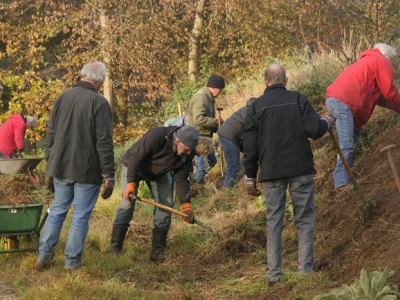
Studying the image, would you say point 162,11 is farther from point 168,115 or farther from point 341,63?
point 341,63

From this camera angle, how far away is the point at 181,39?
24.7 m

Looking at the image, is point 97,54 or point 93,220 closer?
point 93,220

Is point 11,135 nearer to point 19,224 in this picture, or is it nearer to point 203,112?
point 203,112

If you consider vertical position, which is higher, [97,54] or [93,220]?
[97,54]

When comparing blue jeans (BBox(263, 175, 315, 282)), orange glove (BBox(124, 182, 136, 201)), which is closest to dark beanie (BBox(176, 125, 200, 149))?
orange glove (BBox(124, 182, 136, 201))

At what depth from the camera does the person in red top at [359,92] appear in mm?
9773

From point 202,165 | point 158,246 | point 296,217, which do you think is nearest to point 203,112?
point 202,165

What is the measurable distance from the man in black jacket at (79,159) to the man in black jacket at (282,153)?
5.23ft

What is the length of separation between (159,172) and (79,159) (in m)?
1.29

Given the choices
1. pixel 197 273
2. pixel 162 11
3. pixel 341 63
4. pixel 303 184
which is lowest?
pixel 197 273

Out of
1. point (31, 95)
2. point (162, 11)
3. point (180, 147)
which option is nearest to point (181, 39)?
point (162, 11)

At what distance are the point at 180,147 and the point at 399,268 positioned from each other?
9.70 ft

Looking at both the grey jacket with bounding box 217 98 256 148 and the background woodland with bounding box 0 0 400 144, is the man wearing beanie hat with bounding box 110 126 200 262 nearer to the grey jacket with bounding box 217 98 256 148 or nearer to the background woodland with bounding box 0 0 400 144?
the grey jacket with bounding box 217 98 256 148

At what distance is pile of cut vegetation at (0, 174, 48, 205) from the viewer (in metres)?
9.95
